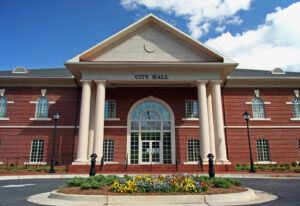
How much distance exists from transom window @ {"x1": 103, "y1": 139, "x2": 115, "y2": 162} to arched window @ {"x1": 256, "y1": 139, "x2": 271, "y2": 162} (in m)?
13.4

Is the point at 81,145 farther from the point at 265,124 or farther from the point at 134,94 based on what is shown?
the point at 265,124

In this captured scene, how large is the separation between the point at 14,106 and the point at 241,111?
21.8 meters

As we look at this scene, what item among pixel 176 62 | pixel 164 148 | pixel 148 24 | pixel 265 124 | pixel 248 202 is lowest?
pixel 248 202

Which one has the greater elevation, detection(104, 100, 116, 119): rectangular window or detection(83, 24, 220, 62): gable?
detection(83, 24, 220, 62): gable

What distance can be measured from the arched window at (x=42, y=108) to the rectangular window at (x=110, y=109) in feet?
18.7

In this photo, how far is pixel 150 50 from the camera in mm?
20016

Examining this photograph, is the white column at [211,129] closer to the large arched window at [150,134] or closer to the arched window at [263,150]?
the large arched window at [150,134]

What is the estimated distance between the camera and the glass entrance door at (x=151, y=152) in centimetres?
2122

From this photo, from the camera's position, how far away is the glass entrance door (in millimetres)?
21219

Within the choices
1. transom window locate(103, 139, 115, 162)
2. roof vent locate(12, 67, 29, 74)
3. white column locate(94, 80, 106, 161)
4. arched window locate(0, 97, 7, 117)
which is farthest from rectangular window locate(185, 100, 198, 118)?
arched window locate(0, 97, 7, 117)

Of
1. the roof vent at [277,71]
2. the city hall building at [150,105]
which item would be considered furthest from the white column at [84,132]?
the roof vent at [277,71]

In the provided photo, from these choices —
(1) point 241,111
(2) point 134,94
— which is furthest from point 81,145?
(1) point 241,111

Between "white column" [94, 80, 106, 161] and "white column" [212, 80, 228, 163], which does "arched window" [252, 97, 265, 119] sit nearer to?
"white column" [212, 80, 228, 163]

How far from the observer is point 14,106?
22547mm
